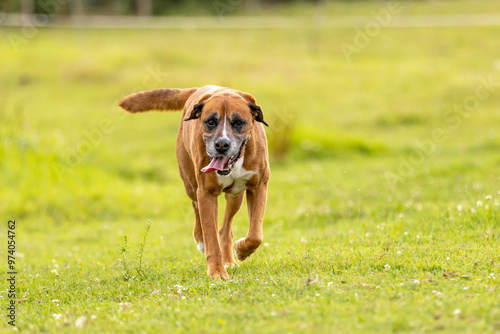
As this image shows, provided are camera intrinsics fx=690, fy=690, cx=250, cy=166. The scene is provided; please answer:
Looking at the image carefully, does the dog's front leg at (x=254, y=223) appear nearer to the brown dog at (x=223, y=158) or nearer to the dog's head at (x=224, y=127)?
the brown dog at (x=223, y=158)

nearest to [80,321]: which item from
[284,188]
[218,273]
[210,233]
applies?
[218,273]

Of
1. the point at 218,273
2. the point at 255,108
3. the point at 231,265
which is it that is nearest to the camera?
the point at 218,273

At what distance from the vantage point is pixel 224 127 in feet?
21.0

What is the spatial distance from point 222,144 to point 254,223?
1.04 m

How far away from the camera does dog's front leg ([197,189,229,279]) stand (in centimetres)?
671

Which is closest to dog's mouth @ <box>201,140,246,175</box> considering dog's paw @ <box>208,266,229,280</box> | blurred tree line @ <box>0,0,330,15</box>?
dog's paw @ <box>208,266,229,280</box>

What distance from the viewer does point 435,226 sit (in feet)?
27.1

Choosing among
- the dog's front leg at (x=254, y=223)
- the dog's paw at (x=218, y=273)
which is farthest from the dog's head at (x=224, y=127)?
the dog's paw at (x=218, y=273)

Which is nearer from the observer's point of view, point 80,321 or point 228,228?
point 80,321

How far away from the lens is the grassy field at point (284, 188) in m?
5.36

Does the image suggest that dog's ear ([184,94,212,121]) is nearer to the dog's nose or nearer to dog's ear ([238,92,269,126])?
dog's ear ([238,92,269,126])

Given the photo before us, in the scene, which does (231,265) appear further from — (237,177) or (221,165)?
(221,165)

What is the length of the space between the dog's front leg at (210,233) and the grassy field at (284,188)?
18cm

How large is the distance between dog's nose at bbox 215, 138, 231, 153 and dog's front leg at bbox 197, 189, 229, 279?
29.3 inches
